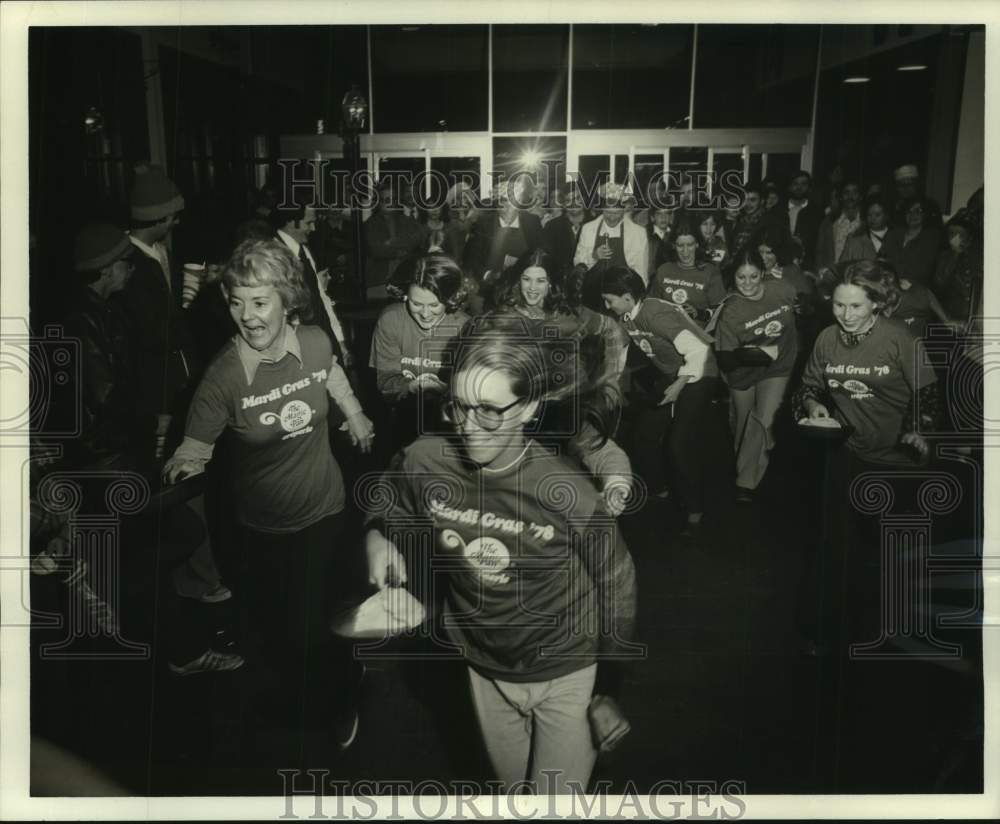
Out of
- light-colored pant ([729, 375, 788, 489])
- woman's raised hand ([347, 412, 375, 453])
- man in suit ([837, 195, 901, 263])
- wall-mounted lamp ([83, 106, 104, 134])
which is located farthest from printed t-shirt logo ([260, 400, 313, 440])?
man in suit ([837, 195, 901, 263])

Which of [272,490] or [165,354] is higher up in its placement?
[165,354]

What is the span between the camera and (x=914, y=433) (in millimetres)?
2748

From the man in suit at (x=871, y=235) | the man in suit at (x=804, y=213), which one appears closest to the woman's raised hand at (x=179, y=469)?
the man in suit at (x=804, y=213)

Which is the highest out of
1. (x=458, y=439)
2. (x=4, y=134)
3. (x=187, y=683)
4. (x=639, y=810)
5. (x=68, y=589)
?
(x=4, y=134)

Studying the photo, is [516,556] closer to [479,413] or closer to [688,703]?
[479,413]

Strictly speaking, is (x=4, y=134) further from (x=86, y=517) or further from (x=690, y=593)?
(x=690, y=593)

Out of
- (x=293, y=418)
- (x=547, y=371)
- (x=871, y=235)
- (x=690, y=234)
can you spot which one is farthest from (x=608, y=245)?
(x=293, y=418)

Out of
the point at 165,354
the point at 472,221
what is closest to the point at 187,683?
the point at 165,354

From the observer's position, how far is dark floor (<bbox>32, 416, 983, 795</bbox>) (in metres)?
2.75

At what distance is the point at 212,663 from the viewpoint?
2756 millimetres

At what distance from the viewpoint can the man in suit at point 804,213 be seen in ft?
8.70

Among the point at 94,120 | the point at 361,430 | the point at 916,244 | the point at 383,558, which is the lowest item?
the point at 383,558

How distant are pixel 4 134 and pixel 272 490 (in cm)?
118

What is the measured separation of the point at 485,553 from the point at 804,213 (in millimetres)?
1224
